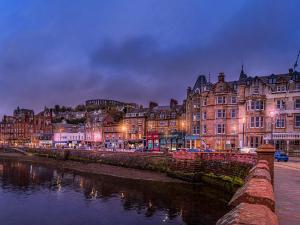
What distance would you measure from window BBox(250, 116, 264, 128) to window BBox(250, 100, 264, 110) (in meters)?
1.81

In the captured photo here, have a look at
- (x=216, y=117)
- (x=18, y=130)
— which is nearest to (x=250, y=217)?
(x=216, y=117)

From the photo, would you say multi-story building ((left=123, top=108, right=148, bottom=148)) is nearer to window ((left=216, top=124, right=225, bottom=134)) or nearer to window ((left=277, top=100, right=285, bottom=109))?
window ((left=216, top=124, right=225, bottom=134))

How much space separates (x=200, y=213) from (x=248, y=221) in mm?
27103

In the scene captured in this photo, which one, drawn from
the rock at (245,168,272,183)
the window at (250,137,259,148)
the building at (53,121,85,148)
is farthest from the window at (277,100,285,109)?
the building at (53,121,85,148)

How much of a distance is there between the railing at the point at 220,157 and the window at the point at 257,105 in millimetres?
20575

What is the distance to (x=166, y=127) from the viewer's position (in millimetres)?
98438

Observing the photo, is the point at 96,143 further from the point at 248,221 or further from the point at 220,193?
the point at 248,221

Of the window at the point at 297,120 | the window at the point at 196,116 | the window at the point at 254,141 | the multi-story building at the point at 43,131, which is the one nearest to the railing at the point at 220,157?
the window at the point at 254,141

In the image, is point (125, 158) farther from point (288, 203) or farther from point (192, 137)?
point (288, 203)

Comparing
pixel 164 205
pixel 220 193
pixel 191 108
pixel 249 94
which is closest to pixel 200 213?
pixel 164 205

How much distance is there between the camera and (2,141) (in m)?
181

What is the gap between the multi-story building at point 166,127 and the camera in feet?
306

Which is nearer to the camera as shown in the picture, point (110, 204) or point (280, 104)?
point (110, 204)

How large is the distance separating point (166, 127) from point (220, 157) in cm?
5414
